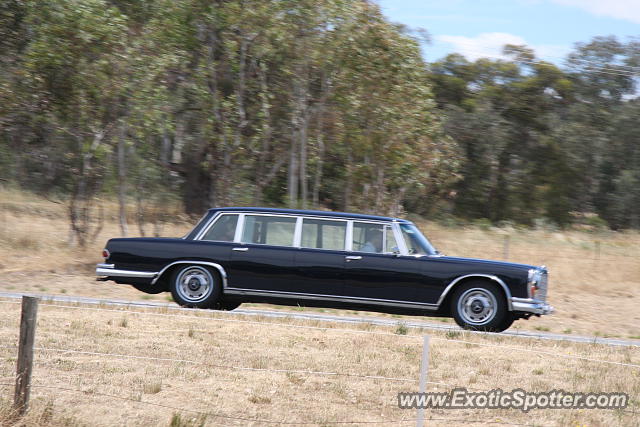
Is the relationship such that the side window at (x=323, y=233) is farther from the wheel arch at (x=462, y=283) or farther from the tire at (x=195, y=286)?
the wheel arch at (x=462, y=283)

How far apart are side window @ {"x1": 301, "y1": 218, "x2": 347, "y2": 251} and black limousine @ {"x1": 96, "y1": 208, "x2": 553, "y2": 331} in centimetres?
1

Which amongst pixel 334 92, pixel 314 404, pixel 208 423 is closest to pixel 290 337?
pixel 314 404

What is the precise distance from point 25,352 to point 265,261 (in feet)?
16.9

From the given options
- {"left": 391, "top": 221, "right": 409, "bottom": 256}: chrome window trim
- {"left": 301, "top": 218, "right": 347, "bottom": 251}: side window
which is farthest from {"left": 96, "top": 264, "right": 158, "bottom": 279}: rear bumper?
{"left": 391, "top": 221, "right": 409, "bottom": 256}: chrome window trim

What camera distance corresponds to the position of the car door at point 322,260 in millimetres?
12648

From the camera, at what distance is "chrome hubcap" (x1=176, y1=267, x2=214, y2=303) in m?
13.0

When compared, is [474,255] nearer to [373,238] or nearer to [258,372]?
[373,238]

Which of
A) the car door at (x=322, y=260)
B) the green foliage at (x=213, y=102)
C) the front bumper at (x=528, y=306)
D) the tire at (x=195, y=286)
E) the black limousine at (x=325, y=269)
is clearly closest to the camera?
A: the front bumper at (x=528, y=306)

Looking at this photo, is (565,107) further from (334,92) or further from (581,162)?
(334,92)

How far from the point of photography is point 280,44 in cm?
2269

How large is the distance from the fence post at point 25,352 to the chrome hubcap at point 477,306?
20.7 ft

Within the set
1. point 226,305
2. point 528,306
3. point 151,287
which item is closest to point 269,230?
point 226,305

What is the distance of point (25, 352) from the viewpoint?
806 centimetres

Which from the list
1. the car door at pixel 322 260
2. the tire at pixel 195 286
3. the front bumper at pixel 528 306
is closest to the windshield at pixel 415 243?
the car door at pixel 322 260
